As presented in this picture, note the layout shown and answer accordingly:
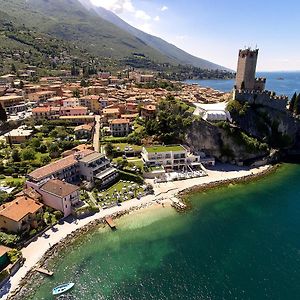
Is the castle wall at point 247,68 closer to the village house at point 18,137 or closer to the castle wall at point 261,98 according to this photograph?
the castle wall at point 261,98

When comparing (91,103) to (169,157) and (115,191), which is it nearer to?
(169,157)

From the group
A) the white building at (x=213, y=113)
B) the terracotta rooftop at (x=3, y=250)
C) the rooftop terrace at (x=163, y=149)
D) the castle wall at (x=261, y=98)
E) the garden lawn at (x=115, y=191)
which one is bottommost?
the garden lawn at (x=115, y=191)

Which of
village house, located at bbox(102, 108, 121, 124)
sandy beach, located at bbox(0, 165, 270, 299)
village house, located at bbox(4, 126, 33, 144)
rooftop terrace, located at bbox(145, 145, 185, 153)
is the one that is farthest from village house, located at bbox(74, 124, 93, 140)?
sandy beach, located at bbox(0, 165, 270, 299)

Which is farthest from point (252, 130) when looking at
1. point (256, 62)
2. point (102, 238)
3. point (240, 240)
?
point (102, 238)

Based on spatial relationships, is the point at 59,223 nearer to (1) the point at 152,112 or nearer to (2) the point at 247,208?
(2) the point at 247,208

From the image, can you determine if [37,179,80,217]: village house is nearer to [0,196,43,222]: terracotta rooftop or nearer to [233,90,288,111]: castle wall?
[0,196,43,222]: terracotta rooftop

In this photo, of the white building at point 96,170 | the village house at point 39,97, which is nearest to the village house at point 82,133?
the white building at point 96,170
